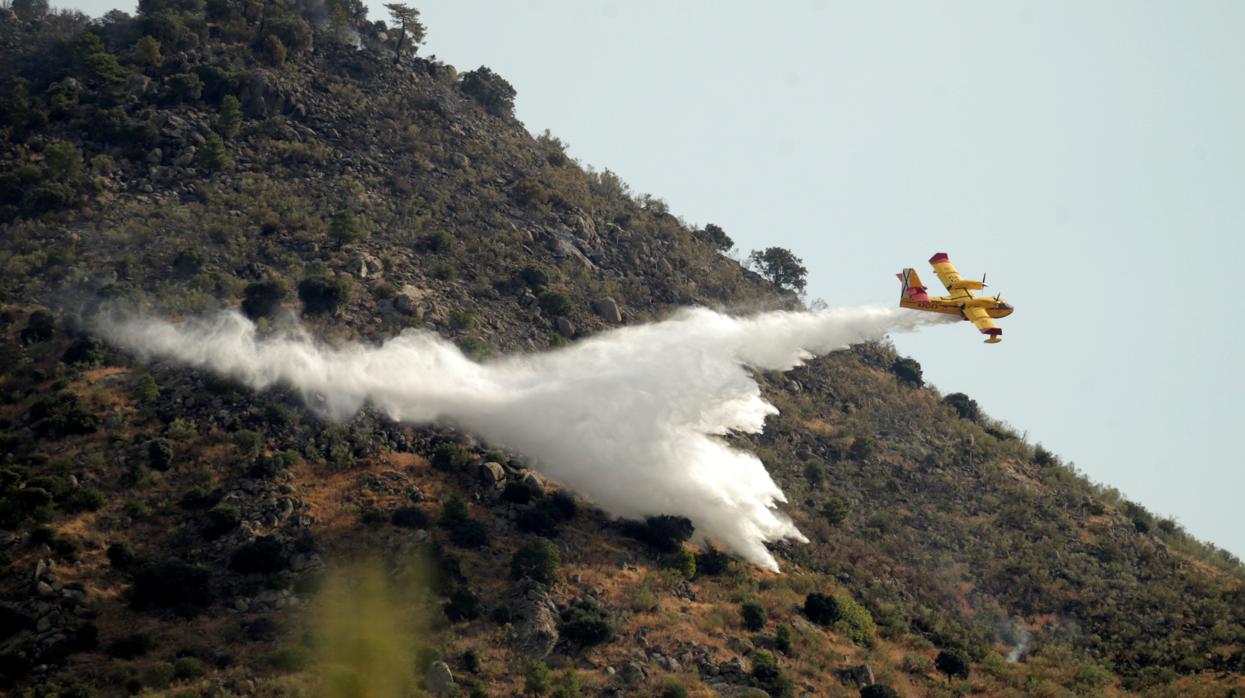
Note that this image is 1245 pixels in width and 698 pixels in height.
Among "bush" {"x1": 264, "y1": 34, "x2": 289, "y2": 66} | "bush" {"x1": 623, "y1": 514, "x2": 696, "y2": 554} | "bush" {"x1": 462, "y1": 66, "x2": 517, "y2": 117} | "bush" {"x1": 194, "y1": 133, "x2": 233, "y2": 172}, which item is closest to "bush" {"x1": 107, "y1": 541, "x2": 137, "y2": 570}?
"bush" {"x1": 623, "y1": 514, "x2": 696, "y2": 554}

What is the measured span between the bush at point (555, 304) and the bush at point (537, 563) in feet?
105

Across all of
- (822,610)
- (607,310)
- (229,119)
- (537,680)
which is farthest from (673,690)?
(229,119)

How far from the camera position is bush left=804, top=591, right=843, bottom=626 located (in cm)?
5853

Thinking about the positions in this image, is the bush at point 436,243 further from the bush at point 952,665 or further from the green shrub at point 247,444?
the bush at point 952,665

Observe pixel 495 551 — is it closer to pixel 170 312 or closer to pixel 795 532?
pixel 795 532

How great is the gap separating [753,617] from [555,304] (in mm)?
35721

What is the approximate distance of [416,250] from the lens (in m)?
85.8

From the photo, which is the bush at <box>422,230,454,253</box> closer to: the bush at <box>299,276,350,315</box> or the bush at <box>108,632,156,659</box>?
the bush at <box>299,276,350,315</box>

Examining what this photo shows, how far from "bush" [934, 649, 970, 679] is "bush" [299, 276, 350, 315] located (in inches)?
1688

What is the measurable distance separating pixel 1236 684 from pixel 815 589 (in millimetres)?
21400

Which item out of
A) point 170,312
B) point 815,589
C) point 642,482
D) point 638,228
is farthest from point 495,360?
point 638,228

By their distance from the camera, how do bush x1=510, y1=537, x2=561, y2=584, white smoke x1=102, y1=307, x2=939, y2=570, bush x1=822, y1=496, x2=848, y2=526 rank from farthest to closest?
bush x1=822, y1=496, x2=848, y2=526
white smoke x1=102, y1=307, x2=939, y2=570
bush x1=510, y1=537, x2=561, y2=584

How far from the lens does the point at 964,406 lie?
318ft

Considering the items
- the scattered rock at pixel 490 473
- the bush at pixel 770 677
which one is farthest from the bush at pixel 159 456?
the bush at pixel 770 677
